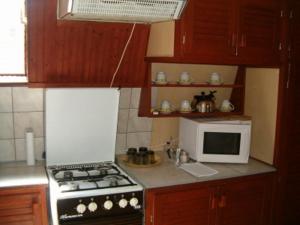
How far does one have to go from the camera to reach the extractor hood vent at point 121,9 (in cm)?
145

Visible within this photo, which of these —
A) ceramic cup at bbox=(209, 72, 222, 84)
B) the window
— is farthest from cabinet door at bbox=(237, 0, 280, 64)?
the window

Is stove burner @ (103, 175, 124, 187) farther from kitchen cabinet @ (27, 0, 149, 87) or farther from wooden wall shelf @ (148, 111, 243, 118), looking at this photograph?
kitchen cabinet @ (27, 0, 149, 87)

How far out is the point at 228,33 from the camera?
2.29m

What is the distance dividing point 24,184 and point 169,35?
1.24 m

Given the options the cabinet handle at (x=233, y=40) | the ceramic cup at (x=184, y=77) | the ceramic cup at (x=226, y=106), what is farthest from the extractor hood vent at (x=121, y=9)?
the ceramic cup at (x=226, y=106)


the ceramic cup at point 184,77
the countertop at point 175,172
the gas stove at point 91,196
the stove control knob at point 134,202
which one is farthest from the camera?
the ceramic cup at point 184,77

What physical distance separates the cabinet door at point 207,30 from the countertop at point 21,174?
1.15 m

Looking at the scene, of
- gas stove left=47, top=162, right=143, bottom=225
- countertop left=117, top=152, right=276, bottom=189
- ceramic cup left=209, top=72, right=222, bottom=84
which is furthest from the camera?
ceramic cup left=209, top=72, right=222, bottom=84

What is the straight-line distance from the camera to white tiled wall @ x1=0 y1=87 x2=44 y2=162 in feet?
7.60

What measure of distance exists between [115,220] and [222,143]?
0.98 metres

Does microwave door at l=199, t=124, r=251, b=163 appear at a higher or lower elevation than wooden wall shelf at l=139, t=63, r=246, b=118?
lower

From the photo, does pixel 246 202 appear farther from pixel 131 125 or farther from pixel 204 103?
pixel 131 125

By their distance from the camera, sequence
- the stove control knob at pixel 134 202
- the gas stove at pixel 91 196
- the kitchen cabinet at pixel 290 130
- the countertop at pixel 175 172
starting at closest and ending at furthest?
the gas stove at pixel 91 196 → the stove control knob at pixel 134 202 → the countertop at pixel 175 172 → the kitchen cabinet at pixel 290 130

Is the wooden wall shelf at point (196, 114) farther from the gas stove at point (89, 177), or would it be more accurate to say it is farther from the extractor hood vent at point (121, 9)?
the extractor hood vent at point (121, 9)
